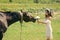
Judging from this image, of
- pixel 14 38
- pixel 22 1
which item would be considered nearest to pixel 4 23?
pixel 14 38

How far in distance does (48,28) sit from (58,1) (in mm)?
37282

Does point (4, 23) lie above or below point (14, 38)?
above

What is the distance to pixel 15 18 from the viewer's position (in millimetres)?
8664

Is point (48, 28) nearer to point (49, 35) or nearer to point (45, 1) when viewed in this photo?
point (49, 35)

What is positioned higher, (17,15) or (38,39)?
(17,15)

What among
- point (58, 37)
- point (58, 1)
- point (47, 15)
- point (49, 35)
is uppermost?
point (47, 15)

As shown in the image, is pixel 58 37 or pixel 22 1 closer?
pixel 58 37

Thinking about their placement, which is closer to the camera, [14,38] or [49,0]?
[14,38]

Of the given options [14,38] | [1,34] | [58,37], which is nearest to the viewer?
[1,34]

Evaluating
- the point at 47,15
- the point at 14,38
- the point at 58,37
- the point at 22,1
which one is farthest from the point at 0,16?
the point at 22,1

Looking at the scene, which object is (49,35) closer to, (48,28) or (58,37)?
(48,28)

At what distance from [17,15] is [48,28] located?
1.00 meters

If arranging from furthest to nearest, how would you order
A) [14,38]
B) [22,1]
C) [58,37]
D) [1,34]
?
[22,1]
[58,37]
[14,38]
[1,34]

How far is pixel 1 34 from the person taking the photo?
8305 millimetres
